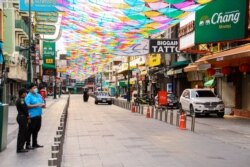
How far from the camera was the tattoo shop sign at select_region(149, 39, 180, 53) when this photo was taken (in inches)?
1161

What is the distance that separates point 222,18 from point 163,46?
6.61 metres

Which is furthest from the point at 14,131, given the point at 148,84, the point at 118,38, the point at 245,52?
the point at 148,84

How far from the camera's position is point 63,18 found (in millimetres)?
31953

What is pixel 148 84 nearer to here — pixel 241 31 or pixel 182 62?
pixel 182 62

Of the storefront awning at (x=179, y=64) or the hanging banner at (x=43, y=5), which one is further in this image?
the storefront awning at (x=179, y=64)

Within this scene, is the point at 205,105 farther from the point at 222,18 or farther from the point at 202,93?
the point at 222,18

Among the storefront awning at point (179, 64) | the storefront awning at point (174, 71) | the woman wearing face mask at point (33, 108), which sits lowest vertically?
the woman wearing face mask at point (33, 108)

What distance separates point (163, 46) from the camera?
98.2ft

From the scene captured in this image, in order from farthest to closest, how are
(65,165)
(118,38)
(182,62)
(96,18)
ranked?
(182,62), (118,38), (96,18), (65,165)

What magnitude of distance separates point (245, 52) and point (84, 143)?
11048 mm

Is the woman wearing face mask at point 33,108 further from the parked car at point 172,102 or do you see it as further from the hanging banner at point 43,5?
the parked car at point 172,102

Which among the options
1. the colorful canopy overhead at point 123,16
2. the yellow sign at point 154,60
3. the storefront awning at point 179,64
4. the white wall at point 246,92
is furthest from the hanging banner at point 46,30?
the yellow sign at point 154,60

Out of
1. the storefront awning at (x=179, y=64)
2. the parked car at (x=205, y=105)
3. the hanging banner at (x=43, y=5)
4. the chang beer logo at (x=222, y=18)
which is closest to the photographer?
the hanging banner at (x=43, y=5)

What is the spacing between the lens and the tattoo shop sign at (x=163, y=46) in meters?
29.5
